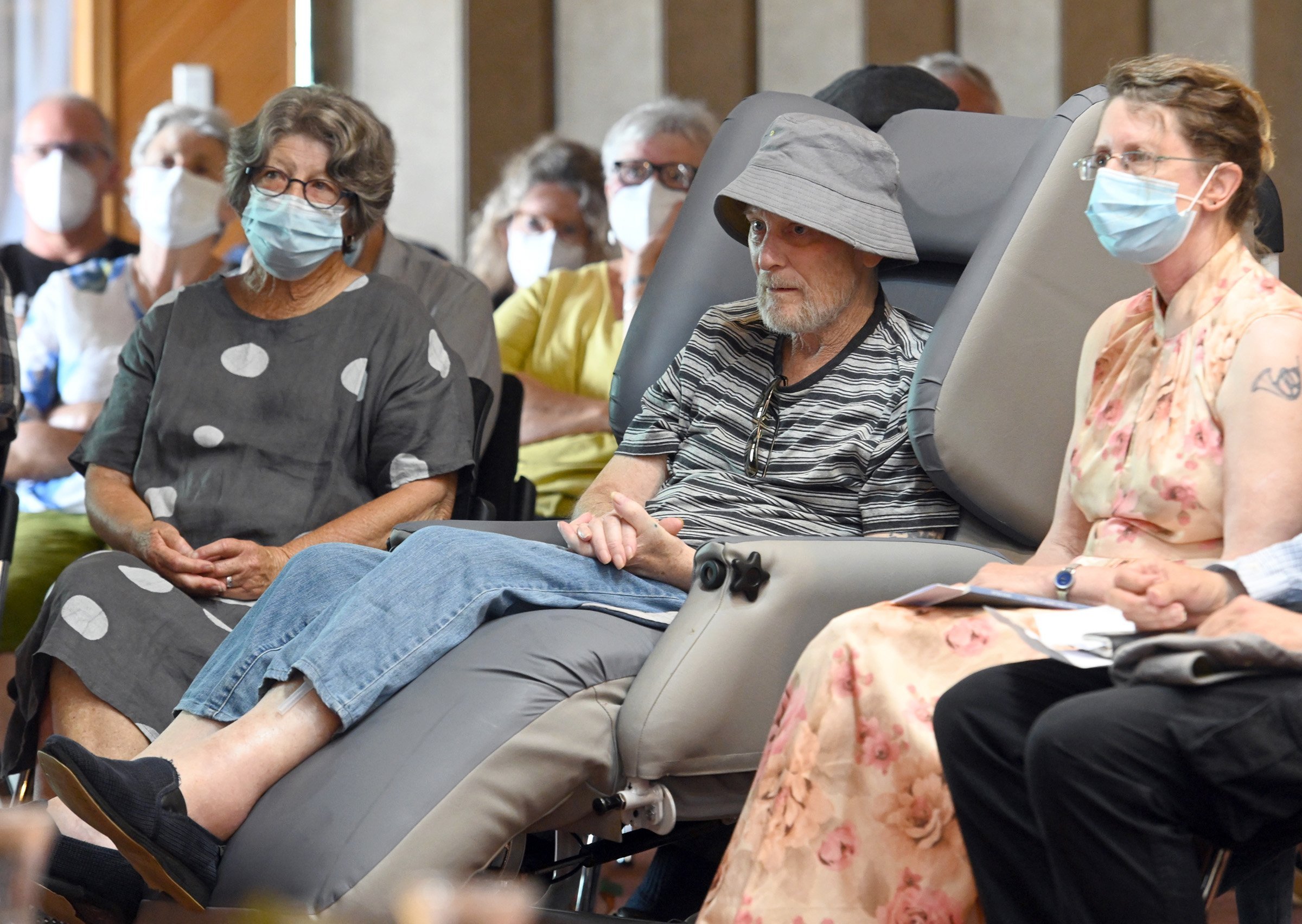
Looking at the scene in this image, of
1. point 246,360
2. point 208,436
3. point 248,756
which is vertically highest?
point 246,360

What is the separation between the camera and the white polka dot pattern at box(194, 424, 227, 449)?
2289 millimetres

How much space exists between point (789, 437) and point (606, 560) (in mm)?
389

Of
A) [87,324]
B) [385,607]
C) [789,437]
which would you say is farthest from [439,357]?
[87,324]

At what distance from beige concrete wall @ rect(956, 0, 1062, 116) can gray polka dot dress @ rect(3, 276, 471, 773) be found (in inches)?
112

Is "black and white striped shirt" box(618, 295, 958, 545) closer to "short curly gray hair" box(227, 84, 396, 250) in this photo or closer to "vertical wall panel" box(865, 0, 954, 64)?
"short curly gray hair" box(227, 84, 396, 250)

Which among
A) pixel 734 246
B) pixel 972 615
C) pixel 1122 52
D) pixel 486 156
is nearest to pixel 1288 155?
pixel 1122 52

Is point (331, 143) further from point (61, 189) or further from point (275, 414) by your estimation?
point (61, 189)

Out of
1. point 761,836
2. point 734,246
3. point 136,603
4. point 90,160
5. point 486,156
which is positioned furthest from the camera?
point 486,156

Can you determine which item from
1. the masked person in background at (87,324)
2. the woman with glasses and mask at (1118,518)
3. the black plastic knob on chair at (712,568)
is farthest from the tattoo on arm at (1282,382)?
the masked person in background at (87,324)

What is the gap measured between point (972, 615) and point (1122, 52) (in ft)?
11.8

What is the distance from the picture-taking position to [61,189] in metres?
3.61

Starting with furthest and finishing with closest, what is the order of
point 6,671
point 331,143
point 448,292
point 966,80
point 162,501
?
1. point 966,80
2. point 448,292
3. point 6,671
4. point 331,143
5. point 162,501

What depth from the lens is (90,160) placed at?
3729 mm

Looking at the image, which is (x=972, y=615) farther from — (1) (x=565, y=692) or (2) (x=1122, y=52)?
(2) (x=1122, y=52)
